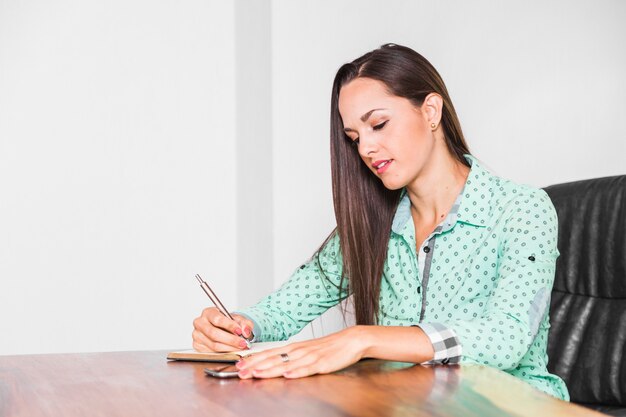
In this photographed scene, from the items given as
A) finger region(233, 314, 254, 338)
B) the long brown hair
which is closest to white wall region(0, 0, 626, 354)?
the long brown hair

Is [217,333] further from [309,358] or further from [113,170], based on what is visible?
[113,170]

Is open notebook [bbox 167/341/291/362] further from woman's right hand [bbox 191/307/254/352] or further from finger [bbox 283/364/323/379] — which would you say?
finger [bbox 283/364/323/379]

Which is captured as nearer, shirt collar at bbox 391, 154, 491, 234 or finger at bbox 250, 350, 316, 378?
finger at bbox 250, 350, 316, 378

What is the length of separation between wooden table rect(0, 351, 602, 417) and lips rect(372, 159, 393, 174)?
0.61 meters

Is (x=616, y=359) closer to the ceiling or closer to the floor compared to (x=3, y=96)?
closer to the floor

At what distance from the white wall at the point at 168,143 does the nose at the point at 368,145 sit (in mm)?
1035

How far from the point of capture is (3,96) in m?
2.87

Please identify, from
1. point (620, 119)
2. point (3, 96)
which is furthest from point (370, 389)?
point (3, 96)

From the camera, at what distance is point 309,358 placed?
3.74ft

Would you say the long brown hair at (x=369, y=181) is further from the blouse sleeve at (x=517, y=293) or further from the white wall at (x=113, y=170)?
the white wall at (x=113, y=170)

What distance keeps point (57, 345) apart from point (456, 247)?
1747 millimetres

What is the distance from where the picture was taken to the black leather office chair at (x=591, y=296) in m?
1.89

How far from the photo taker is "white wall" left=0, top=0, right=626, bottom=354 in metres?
2.86

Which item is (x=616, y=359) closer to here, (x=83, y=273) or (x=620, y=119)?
(x=620, y=119)
